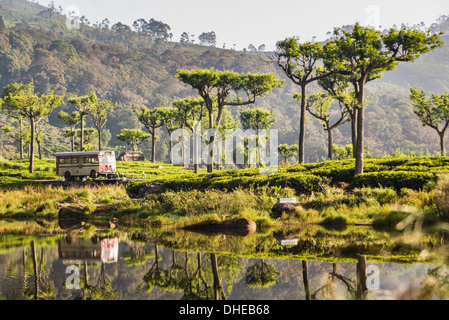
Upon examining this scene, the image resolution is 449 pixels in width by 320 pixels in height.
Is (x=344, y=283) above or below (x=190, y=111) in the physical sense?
below

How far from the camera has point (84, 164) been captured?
35594 mm

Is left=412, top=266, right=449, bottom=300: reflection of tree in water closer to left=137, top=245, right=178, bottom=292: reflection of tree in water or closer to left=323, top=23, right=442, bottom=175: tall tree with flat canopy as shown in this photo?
left=137, top=245, right=178, bottom=292: reflection of tree in water

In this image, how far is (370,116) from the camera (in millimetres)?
168750

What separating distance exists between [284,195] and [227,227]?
4.62 meters

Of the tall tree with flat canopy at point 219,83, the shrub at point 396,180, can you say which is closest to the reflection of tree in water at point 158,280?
the shrub at point 396,180

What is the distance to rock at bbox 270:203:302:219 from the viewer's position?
15.2 meters

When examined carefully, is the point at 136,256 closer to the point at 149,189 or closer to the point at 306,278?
the point at 306,278

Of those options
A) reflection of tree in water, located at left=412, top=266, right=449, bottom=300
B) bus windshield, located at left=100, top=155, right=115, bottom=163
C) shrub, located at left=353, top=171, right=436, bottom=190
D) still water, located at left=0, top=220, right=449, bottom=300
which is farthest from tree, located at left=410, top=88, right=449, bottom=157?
reflection of tree in water, located at left=412, top=266, right=449, bottom=300

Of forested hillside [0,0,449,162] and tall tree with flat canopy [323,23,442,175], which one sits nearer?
tall tree with flat canopy [323,23,442,175]

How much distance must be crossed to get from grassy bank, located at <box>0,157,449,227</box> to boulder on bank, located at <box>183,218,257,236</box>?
36cm

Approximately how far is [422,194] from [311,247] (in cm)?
724

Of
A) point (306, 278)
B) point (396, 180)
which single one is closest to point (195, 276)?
point (306, 278)
